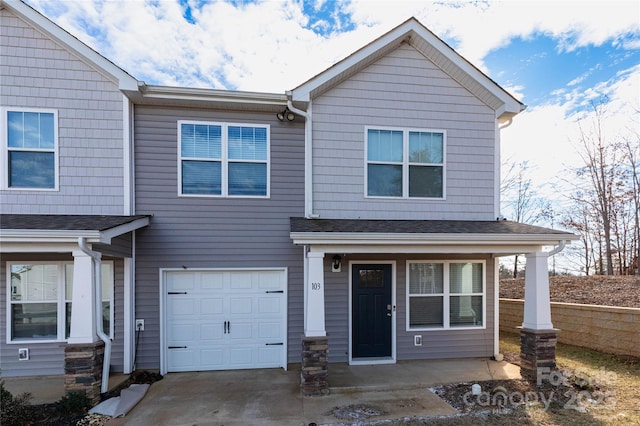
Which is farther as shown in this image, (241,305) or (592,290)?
(592,290)

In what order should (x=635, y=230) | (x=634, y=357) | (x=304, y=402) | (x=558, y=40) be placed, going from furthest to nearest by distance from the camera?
(x=635, y=230) < (x=558, y=40) < (x=634, y=357) < (x=304, y=402)

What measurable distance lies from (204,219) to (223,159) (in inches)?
48.4

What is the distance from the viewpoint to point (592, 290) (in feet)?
30.4

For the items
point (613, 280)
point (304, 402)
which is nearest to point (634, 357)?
point (613, 280)

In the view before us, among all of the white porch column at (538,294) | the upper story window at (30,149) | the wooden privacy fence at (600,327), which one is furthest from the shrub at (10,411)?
the wooden privacy fence at (600,327)

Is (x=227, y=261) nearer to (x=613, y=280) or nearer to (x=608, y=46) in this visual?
(x=613, y=280)

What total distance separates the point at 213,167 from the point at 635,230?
16.0 m

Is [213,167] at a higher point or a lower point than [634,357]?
higher

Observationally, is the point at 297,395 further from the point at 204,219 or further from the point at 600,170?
the point at 600,170

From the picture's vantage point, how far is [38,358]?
592 cm

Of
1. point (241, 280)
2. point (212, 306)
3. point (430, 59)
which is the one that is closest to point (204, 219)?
point (241, 280)

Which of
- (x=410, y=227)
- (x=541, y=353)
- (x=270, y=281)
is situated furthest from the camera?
(x=270, y=281)

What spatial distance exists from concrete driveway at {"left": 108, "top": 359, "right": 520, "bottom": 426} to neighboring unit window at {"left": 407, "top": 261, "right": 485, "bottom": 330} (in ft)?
2.70

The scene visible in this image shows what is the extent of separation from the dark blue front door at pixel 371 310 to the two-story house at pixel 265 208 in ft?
0.10
